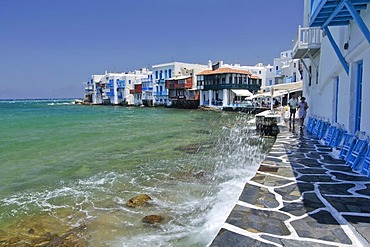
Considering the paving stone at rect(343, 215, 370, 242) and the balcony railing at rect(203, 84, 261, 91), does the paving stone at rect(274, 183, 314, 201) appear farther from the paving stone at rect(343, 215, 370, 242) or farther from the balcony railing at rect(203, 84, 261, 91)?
the balcony railing at rect(203, 84, 261, 91)

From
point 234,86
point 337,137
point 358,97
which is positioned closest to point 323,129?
point 337,137

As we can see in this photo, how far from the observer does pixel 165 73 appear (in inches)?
2517

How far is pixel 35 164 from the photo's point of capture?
11.7 m

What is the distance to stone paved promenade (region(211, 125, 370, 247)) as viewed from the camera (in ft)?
10.1

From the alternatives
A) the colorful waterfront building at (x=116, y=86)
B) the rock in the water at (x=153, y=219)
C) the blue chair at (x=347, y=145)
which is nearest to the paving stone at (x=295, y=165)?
the blue chair at (x=347, y=145)

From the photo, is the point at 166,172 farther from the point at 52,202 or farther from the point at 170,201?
the point at 52,202

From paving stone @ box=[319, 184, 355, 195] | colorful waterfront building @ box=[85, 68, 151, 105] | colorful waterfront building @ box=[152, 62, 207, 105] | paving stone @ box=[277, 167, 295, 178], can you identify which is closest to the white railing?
paving stone @ box=[277, 167, 295, 178]

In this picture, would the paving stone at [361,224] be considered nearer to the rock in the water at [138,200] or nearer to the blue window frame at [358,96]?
the blue window frame at [358,96]

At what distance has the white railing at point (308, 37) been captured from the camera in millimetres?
11902

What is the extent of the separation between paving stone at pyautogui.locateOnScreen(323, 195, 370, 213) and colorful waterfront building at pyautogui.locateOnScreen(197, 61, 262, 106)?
44.1 meters

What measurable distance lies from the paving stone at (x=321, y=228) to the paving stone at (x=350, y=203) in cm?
34

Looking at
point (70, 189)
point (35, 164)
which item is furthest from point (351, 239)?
point (35, 164)

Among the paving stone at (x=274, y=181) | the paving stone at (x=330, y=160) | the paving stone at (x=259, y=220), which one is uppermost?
the paving stone at (x=330, y=160)

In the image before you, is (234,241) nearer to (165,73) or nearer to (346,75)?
(346,75)
